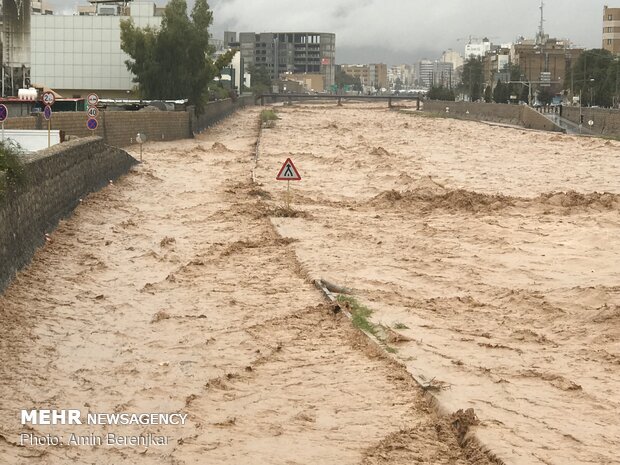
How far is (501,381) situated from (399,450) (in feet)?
8.35

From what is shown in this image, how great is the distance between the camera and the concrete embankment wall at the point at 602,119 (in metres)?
77.4

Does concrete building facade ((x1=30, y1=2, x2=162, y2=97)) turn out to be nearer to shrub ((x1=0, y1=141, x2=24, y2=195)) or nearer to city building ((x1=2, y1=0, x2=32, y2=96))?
city building ((x1=2, y1=0, x2=32, y2=96))

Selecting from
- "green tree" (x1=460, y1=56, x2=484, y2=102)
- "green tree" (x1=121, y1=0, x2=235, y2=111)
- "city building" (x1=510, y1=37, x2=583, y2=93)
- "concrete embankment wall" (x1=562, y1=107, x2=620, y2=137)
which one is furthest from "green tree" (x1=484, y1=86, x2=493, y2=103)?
"green tree" (x1=121, y1=0, x2=235, y2=111)

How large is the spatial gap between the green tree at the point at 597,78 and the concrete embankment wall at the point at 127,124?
168ft

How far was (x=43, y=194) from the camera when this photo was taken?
20.0 m

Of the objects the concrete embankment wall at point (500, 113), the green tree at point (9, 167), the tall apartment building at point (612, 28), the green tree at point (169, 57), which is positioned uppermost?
the tall apartment building at point (612, 28)

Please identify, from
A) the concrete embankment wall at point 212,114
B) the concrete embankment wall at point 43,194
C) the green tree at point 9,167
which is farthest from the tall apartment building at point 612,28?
the green tree at point 9,167

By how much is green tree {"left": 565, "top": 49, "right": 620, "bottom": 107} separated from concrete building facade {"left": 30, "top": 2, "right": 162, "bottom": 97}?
52.7 m

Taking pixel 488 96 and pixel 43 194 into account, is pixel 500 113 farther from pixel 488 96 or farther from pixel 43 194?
pixel 43 194

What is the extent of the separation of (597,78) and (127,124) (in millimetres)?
84855

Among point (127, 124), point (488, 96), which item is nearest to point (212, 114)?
point (127, 124)

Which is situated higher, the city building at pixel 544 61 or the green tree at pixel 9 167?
the city building at pixel 544 61

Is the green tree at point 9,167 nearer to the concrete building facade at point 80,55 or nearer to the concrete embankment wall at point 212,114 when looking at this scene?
the concrete embankment wall at point 212,114

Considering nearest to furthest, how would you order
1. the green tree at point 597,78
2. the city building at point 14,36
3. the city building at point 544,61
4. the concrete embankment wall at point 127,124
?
the concrete embankment wall at point 127,124 < the city building at point 14,36 < the green tree at point 597,78 < the city building at point 544,61
